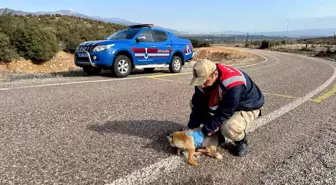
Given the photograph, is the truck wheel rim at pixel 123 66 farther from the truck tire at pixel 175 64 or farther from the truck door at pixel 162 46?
the truck tire at pixel 175 64

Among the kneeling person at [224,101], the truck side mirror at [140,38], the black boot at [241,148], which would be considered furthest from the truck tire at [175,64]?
the black boot at [241,148]

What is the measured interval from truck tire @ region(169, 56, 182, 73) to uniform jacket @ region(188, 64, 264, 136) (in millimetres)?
8517

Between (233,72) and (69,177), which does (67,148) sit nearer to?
(69,177)

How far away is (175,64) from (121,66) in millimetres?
2639

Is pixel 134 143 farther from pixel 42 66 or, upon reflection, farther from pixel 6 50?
pixel 42 66

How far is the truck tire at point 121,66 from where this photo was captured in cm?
1009

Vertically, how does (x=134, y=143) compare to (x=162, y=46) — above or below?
below

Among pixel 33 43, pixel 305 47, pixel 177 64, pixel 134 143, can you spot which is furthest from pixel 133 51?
pixel 305 47

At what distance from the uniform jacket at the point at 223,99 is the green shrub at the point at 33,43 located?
1461cm

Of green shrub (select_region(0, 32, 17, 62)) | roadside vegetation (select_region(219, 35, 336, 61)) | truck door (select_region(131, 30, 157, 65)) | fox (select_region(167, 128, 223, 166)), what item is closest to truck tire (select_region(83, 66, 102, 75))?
truck door (select_region(131, 30, 157, 65))

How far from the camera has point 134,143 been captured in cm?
375

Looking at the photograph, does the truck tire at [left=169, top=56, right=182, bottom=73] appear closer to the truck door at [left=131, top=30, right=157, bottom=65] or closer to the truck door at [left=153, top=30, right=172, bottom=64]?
the truck door at [left=153, top=30, right=172, bottom=64]

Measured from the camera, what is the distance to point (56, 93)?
263 inches

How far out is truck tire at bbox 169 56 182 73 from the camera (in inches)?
478
